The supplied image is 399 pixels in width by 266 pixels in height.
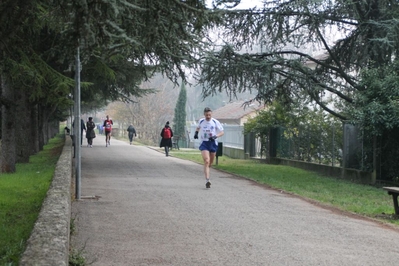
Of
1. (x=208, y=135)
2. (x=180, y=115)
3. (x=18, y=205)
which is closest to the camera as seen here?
(x=18, y=205)

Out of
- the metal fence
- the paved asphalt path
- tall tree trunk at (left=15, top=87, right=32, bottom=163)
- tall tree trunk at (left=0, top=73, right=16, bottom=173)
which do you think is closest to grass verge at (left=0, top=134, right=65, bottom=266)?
tall tree trunk at (left=0, top=73, right=16, bottom=173)

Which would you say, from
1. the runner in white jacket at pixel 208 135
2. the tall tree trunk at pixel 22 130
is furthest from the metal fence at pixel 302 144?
the tall tree trunk at pixel 22 130

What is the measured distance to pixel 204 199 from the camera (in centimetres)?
1279

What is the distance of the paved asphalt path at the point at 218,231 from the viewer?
7.30 meters

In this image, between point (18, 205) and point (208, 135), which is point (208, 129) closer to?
point (208, 135)

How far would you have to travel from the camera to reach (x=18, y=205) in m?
11.5

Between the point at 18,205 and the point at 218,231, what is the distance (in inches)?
171

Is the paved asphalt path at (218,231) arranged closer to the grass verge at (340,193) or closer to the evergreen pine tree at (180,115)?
the grass verge at (340,193)

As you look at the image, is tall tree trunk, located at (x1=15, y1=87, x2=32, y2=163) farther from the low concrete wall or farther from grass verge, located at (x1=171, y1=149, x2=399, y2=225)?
the low concrete wall

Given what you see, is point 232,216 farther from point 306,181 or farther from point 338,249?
point 306,181

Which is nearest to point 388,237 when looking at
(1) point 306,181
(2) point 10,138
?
(1) point 306,181

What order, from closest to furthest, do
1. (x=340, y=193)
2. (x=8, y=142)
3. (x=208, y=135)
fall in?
(x=208, y=135) < (x=340, y=193) < (x=8, y=142)

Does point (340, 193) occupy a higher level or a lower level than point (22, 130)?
lower

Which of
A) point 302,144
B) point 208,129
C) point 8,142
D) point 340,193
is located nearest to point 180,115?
point 302,144
